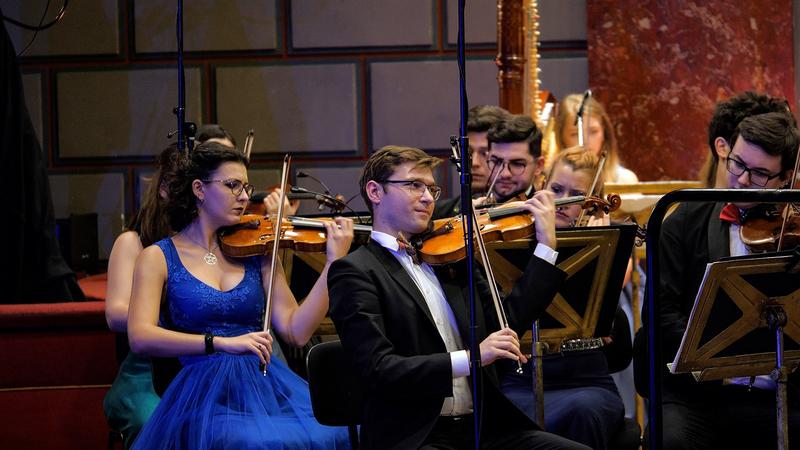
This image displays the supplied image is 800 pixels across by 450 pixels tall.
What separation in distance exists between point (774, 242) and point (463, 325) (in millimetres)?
927

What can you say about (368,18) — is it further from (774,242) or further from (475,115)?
(774,242)

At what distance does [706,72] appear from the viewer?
18.3ft

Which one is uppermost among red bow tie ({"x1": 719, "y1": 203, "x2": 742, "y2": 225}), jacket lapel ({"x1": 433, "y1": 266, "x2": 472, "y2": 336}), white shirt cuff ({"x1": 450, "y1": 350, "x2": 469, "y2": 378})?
red bow tie ({"x1": 719, "y1": 203, "x2": 742, "y2": 225})

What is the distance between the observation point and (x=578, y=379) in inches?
135

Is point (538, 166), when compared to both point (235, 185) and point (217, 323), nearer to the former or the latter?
point (235, 185)

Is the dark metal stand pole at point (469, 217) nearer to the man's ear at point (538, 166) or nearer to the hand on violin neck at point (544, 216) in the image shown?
the hand on violin neck at point (544, 216)

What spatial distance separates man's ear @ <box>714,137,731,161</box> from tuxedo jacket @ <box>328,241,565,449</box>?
3.29 ft

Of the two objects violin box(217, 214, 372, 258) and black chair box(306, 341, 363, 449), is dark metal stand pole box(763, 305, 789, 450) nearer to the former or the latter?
black chair box(306, 341, 363, 449)

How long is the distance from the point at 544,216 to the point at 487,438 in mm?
626

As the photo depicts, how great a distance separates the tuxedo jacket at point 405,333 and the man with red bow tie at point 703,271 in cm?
58

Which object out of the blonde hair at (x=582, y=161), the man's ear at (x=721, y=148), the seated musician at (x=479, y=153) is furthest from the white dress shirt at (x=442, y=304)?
the seated musician at (x=479, y=153)

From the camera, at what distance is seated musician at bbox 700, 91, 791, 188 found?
3.54m

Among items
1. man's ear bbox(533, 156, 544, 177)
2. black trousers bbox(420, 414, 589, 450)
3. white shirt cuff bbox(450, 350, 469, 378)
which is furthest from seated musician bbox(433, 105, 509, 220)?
white shirt cuff bbox(450, 350, 469, 378)

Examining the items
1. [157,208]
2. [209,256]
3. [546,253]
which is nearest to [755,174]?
[546,253]
